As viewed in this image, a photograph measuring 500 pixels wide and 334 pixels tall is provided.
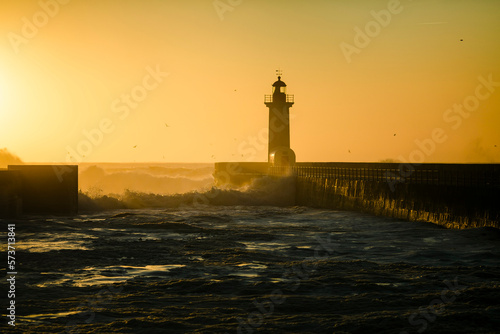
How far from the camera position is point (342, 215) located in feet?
90.3

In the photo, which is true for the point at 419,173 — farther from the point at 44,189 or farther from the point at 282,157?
the point at 282,157

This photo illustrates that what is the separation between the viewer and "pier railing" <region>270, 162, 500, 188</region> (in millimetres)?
19803

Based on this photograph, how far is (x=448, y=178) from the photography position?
23719 mm

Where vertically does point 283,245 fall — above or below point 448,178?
below

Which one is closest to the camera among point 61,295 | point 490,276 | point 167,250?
point 61,295

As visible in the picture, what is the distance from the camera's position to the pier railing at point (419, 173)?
19.8 m

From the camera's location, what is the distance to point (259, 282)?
10531mm

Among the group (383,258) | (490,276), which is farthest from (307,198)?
(490,276)

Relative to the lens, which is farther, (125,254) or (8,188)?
(8,188)

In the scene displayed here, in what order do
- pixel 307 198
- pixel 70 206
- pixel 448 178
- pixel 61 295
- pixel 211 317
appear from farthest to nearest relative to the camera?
pixel 307 198 < pixel 70 206 < pixel 448 178 < pixel 61 295 < pixel 211 317

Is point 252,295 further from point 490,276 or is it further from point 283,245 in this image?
point 283,245

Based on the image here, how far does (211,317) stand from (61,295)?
2733 millimetres

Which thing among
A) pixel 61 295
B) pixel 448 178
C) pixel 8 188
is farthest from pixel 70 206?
pixel 61 295

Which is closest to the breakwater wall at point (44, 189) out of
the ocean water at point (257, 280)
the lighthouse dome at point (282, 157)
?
the ocean water at point (257, 280)
